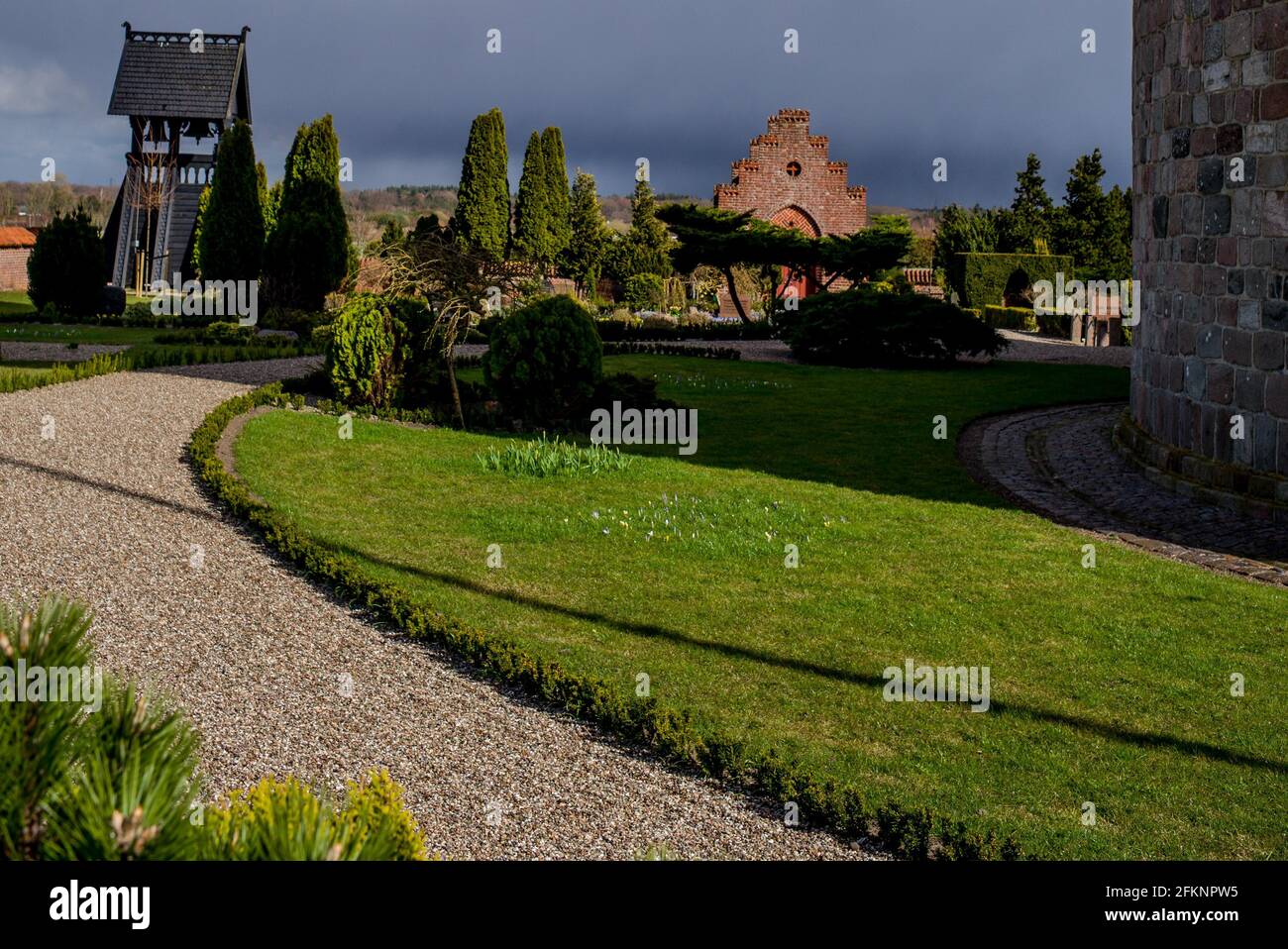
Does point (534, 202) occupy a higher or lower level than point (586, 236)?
higher

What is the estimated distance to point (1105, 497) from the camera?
1148 centimetres

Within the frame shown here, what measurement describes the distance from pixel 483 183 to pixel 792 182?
11.1 meters

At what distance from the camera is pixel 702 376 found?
2078 centimetres

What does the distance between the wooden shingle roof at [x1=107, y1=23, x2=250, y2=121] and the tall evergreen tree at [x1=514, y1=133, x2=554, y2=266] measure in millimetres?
12427

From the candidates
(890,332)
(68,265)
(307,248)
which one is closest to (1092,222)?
(890,332)

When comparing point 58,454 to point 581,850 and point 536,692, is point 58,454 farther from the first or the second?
point 581,850

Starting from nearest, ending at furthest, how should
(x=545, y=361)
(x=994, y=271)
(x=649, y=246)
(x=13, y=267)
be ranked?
(x=545, y=361)
(x=994, y=271)
(x=649, y=246)
(x=13, y=267)

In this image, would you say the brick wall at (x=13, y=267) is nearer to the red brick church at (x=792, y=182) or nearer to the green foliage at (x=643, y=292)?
the green foliage at (x=643, y=292)

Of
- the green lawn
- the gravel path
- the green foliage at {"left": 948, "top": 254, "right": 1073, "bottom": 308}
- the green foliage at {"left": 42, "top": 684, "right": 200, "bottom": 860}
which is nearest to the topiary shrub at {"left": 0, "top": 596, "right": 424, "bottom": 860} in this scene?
the green foliage at {"left": 42, "top": 684, "right": 200, "bottom": 860}

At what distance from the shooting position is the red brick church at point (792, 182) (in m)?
43.0

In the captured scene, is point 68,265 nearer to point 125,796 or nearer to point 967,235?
point 967,235

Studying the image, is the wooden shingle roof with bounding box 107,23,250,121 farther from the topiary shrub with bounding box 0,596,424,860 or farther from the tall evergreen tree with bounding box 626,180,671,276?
the topiary shrub with bounding box 0,596,424,860
